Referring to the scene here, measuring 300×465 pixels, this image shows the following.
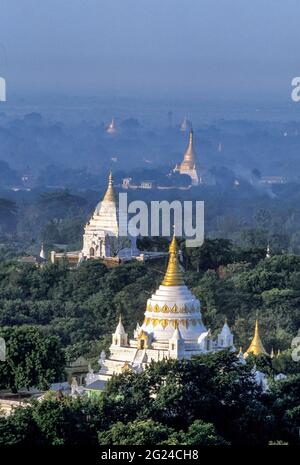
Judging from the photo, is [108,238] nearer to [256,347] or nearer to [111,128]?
[256,347]

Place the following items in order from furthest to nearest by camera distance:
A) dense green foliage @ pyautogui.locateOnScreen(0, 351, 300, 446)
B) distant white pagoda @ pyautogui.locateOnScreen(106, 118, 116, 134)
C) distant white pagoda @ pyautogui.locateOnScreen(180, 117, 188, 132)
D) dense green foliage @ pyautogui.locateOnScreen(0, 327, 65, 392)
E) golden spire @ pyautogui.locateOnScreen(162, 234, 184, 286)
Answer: distant white pagoda @ pyautogui.locateOnScreen(180, 117, 188, 132), distant white pagoda @ pyautogui.locateOnScreen(106, 118, 116, 134), golden spire @ pyautogui.locateOnScreen(162, 234, 184, 286), dense green foliage @ pyautogui.locateOnScreen(0, 327, 65, 392), dense green foliage @ pyautogui.locateOnScreen(0, 351, 300, 446)

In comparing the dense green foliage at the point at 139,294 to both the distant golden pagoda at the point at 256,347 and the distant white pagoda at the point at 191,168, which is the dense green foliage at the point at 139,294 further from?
the distant white pagoda at the point at 191,168

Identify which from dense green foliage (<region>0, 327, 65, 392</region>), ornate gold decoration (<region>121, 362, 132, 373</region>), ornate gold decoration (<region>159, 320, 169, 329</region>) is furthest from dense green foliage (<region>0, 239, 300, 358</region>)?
ornate gold decoration (<region>121, 362, 132, 373</region>)

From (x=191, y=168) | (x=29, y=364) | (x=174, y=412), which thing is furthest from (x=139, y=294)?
(x=191, y=168)

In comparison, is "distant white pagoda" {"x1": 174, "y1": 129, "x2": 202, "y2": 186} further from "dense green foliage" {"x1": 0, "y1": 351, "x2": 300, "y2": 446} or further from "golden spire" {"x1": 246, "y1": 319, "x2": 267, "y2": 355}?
"dense green foliage" {"x1": 0, "y1": 351, "x2": 300, "y2": 446}

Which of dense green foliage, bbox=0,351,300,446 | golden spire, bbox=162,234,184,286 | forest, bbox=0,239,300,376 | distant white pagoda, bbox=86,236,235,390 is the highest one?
forest, bbox=0,239,300,376

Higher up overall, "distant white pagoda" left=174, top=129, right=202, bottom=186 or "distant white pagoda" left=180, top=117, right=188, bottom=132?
"distant white pagoda" left=180, top=117, right=188, bottom=132

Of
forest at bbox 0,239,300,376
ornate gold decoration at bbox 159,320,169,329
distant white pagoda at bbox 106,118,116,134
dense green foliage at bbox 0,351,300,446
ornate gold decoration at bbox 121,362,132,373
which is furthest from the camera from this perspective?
distant white pagoda at bbox 106,118,116,134
